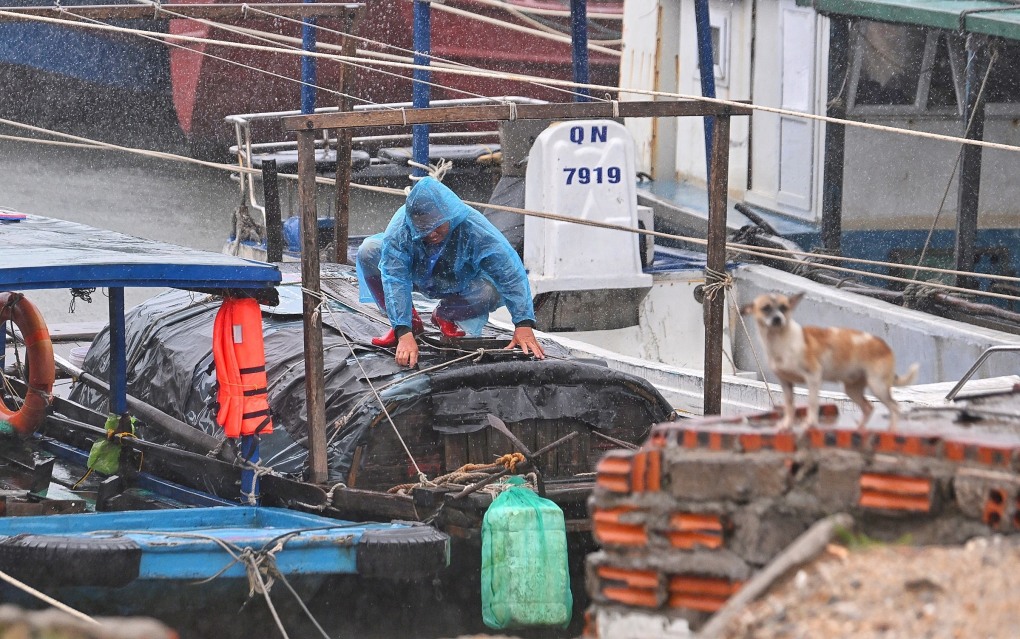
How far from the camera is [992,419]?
14.0ft

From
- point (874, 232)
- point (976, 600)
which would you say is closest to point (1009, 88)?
point (874, 232)

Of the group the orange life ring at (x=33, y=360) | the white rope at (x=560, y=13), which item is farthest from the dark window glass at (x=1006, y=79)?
the white rope at (x=560, y=13)

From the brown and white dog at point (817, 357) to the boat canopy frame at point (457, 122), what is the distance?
2739 millimetres

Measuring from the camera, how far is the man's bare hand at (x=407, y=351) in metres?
7.23

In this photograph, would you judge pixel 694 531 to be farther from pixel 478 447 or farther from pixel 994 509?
→ pixel 478 447

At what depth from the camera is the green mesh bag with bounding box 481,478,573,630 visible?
6.18m

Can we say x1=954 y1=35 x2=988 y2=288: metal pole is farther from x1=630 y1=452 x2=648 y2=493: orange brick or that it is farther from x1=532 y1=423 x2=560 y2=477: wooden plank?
x1=630 y1=452 x2=648 y2=493: orange brick

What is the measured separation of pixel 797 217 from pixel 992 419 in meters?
8.68

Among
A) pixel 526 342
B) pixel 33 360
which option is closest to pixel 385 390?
pixel 526 342

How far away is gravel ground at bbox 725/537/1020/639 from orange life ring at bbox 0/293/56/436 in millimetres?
6312

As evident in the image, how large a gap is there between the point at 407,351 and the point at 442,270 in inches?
26.7

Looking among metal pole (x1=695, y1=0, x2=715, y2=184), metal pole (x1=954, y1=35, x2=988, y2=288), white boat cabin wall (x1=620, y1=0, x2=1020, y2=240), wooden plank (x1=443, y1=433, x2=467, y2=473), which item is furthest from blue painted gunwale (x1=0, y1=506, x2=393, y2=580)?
white boat cabin wall (x1=620, y1=0, x2=1020, y2=240)

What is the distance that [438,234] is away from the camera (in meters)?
7.36

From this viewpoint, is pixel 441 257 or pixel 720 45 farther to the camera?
pixel 720 45
